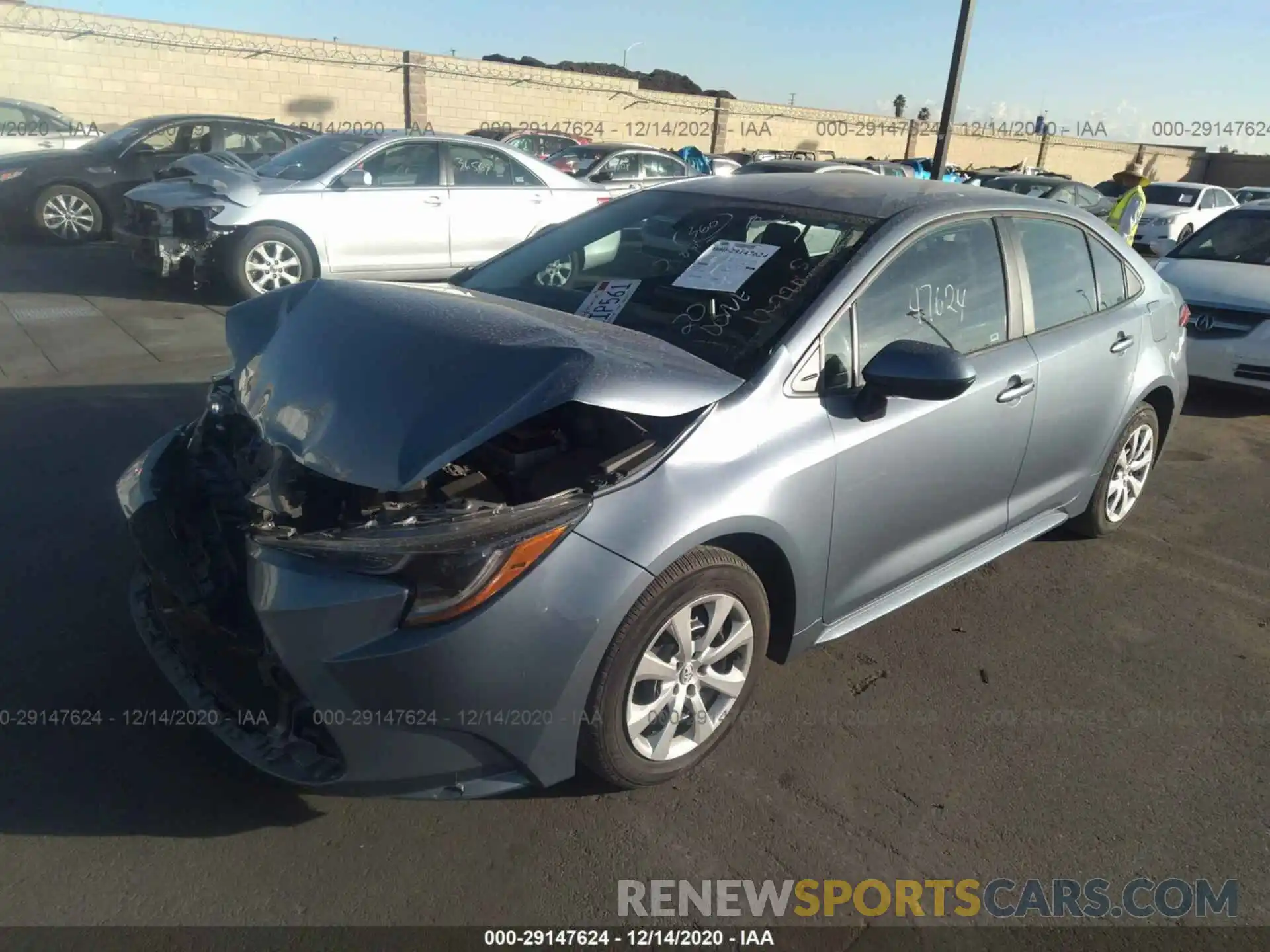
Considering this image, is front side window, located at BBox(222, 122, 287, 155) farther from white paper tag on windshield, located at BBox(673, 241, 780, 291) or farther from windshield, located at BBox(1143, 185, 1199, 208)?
windshield, located at BBox(1143, 185, 1199, 208)

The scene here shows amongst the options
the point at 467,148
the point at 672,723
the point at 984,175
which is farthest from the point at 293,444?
the point at 984,175

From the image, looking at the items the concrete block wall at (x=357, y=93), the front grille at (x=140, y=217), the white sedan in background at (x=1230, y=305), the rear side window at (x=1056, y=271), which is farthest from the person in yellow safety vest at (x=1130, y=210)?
the concrete block wall at (x=357, y=93)

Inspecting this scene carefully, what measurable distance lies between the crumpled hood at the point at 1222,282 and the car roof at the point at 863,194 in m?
3.98

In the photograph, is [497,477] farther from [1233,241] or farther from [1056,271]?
[1233,241]

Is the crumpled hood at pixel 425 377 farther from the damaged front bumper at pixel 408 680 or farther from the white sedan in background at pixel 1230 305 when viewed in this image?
the white sedan in background at pixel 1230 305

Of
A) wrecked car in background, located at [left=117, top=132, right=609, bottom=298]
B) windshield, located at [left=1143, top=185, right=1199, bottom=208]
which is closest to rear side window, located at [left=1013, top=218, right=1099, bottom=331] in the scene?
wrecked car in background, located at [left=117, top=132, right=609, bottom=298]

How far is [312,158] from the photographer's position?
29.9 feet

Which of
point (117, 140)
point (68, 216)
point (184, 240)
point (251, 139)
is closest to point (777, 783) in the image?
point (184, 240)

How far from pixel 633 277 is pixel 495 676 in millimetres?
1750

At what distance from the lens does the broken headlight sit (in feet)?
7.39

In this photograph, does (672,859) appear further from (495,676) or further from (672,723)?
(495,676)

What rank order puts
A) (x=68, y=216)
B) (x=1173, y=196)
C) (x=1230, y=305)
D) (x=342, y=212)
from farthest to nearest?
(x=1173, y=196), (x=68, y=216), (x=342, y=212), (x=1230, y=305)

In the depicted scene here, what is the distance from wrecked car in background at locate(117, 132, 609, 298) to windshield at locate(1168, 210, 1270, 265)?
6.21 m

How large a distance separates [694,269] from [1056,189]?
53.8 feet
